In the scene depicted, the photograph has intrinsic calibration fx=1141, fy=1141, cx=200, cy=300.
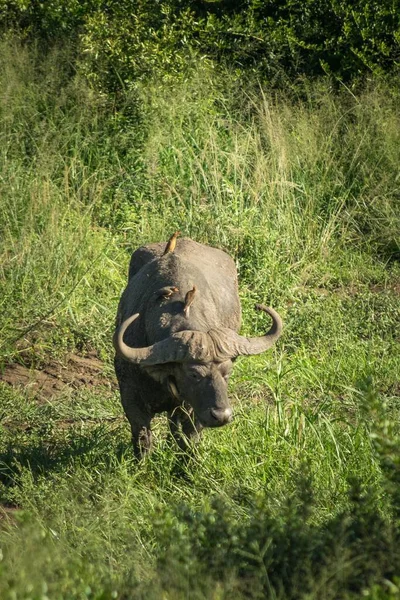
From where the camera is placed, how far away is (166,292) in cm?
649

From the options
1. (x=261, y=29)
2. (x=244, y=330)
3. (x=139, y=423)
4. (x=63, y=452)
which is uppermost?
(x=139, y=423)

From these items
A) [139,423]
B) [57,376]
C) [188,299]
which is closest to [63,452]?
[139,423]

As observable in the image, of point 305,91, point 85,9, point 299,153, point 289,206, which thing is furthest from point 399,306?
point 85,9

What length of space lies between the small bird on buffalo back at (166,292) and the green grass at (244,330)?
868mm

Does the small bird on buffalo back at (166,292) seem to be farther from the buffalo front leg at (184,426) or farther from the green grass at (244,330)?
the green grass at (244,330)

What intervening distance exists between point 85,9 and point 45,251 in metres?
4.06

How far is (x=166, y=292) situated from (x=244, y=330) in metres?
2.64

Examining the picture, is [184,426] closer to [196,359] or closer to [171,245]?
[196,359]

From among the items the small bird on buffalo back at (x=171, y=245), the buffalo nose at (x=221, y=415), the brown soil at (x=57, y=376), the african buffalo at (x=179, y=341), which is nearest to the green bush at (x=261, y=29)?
the brown soil at (x=57, y=376)

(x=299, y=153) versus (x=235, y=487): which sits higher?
(x=235, y=487)

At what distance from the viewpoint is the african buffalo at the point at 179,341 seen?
6094 mm

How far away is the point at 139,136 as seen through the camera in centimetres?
1077

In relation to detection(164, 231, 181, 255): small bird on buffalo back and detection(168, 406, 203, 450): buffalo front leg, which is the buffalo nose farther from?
detection(164, 231, 181, 255): small bird on buffalo back

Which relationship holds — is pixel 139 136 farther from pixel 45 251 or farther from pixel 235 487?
pixel 235 487
